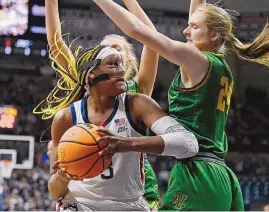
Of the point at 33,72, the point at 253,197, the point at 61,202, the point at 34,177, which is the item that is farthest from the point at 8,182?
the point at 61,202

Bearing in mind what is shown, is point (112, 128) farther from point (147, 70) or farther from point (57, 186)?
point (147, 70)

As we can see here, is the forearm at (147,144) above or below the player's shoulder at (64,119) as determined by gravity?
below

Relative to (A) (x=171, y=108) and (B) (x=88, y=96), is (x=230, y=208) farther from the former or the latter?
(B) (x=88, y=96)

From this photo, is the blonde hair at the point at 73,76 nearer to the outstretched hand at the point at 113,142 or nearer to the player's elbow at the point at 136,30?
the player's elbow at the point at 136,30

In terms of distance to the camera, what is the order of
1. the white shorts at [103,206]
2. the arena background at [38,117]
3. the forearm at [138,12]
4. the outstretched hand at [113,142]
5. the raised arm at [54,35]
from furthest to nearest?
the arena background at [38,117]
the raised arm at [54,35]
the forearm at [138,12]
the white shorts at [103,206]
the outstretched hand at [113,142]

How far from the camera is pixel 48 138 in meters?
7.70

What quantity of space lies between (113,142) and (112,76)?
0.38 m

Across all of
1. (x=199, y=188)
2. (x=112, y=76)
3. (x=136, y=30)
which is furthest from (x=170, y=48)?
(x=199, y=188)

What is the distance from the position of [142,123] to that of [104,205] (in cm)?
39

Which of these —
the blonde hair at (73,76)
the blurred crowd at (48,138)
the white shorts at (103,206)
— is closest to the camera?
the white shorts at (103,206)

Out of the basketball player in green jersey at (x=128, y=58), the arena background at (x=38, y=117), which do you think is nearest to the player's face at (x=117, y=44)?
the basketball player in green jersey at (x=128, y=58)

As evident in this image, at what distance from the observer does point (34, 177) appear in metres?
8.89

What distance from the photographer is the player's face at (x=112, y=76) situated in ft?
7.68

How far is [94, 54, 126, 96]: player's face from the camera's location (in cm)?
234
